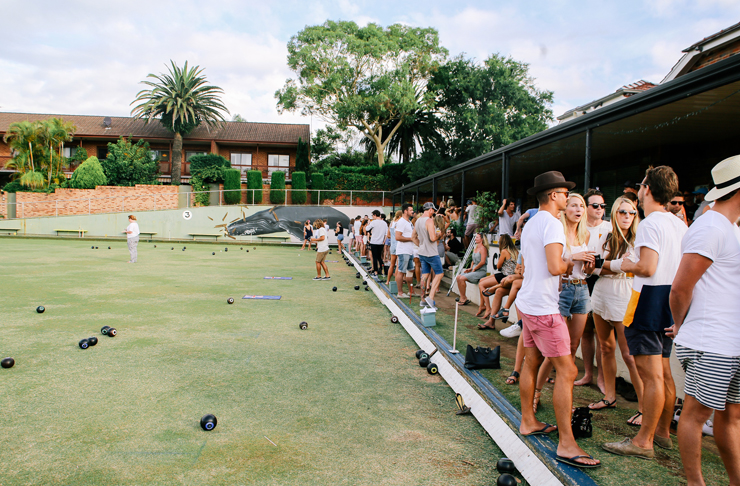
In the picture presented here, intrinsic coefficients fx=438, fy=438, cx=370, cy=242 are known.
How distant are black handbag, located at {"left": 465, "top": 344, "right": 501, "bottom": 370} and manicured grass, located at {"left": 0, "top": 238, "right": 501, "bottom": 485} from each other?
1.37 ft

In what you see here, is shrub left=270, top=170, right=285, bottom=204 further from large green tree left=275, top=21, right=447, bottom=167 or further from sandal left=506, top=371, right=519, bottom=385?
sandal left=506, top=371, right=519, bottom=385

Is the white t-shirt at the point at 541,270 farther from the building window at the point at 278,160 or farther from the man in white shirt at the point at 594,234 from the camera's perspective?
the building window at the point at 278,160

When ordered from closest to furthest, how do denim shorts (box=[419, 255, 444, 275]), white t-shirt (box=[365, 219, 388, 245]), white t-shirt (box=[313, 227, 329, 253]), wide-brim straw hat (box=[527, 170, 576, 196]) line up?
1. wide-brim straw hat (box=[527, 170, 576, 196])
2. denim shorts (box=[419, 255, 444, 275])
3. white t-shirt (box=[365, 219, 388, 245])
4. white t-shirt (box=[313, 227, 329, 253])

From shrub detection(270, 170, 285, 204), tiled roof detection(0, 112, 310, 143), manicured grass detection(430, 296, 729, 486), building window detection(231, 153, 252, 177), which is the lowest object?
manicured grass detection(430, 296, 729, 486)

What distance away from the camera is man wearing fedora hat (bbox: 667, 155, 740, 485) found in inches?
90.0

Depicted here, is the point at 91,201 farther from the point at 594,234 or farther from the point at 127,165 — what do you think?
the point at 594,234

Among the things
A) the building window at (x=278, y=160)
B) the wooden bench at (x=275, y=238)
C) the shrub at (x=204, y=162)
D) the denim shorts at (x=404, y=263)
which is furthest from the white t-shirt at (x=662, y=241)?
the building window at (x=278, y=160)

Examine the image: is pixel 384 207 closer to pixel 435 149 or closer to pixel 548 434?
pixel 435 149

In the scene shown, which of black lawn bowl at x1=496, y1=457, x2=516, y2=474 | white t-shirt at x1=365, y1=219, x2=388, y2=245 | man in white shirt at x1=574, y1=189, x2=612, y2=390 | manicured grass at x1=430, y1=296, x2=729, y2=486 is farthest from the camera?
→ white t-shirt at x1=365, y1=219, x2=388, y2=245

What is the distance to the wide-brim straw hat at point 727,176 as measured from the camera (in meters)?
2.27

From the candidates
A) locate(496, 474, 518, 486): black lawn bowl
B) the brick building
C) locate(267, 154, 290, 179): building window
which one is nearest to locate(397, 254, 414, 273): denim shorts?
locate(496, 474, 518, 486): black lawn bowl

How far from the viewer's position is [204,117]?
3988 centimetres

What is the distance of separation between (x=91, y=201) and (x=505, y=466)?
35121 mm

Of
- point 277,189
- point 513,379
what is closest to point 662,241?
point 513,379
